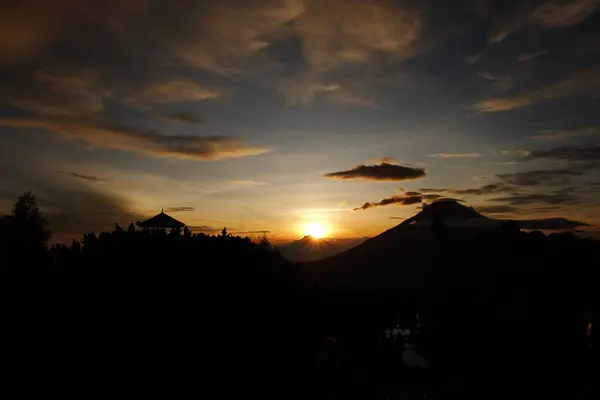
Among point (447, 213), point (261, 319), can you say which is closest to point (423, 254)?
point (447, 213)

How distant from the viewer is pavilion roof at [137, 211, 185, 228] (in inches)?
717

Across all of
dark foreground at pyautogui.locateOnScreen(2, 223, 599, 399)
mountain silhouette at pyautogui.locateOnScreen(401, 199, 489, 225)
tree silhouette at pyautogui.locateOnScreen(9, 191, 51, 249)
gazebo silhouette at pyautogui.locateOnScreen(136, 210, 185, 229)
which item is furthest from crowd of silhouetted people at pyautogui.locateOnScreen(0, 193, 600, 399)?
tree silhouette at pyautogui.locateOnScreen(9, 191, 51, 249)

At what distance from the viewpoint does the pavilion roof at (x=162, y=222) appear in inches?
717

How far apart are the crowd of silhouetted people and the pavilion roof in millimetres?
9816

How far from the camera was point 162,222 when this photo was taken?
18.4 metres

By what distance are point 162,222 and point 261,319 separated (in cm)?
1276

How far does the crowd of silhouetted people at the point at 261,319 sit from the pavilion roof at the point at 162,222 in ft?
32.2

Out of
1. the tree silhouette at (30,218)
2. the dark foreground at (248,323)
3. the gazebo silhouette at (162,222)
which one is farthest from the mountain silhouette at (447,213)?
the tree silhouette at (30,218)

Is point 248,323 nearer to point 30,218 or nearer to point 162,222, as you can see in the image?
point 162,222

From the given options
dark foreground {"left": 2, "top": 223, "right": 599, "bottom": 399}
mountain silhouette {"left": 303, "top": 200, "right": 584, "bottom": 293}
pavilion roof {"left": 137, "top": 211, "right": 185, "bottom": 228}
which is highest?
pavilion roof {"left": 137, "top": 211, "right": 185, "bottom": 228}

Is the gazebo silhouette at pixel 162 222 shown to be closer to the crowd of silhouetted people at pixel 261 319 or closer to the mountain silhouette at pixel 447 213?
the crowd of silhouetted people at pixel 261 319

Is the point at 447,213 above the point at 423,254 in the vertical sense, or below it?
above

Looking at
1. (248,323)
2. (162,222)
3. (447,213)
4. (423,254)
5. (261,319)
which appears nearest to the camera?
(248,323)

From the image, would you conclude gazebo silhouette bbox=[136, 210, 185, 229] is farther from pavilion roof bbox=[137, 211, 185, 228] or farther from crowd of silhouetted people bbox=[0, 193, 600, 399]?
crowd of silhouetted people bbox=[0, 193, 600, 399]
